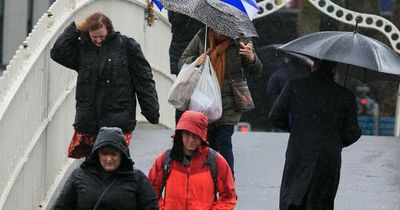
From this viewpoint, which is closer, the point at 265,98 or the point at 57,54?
the point at 57,54

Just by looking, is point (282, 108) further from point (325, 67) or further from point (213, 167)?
point (213, 167)

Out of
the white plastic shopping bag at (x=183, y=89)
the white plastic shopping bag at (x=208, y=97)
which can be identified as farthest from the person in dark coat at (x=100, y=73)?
the white plastic shopping bag at (x=208, y=97)

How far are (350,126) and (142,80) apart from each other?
66.5 inches

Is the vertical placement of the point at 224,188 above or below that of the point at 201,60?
below

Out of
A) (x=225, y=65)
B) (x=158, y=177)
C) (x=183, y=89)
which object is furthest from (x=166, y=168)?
(x=225, y=65)

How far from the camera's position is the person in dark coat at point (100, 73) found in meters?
10.3

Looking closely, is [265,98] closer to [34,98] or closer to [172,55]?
[172,55]

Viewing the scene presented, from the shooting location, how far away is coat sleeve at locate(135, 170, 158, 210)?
7.80m

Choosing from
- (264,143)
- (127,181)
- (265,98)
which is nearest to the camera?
(127,181)

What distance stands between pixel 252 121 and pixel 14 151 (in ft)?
71.5

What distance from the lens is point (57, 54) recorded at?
10.3 m

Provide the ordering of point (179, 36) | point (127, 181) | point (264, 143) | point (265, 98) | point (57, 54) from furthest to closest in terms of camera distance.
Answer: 1. point (265, 98)
2. point (264, 143)
3. point (179, 36)
4. point (57, 54)
5. point (127, 181)

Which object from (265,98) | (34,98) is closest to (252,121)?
(265,98)

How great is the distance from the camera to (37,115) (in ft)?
34.5
